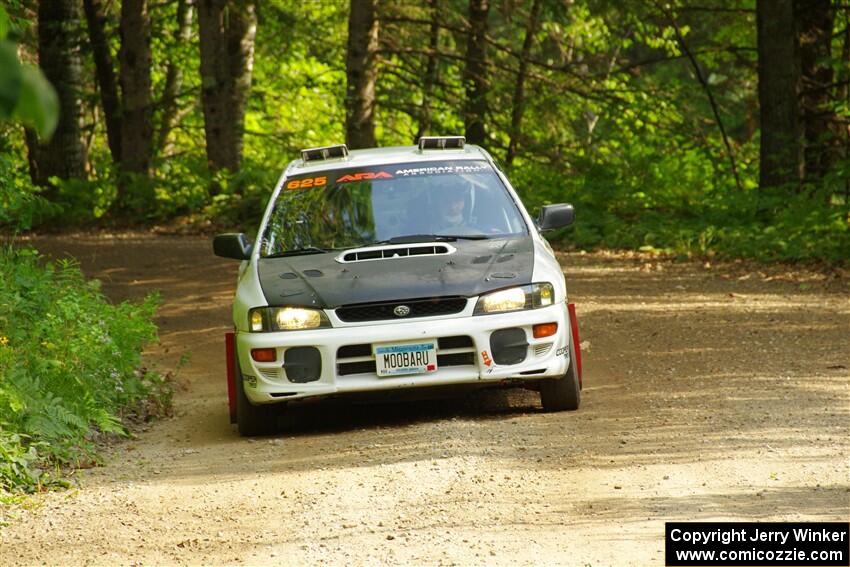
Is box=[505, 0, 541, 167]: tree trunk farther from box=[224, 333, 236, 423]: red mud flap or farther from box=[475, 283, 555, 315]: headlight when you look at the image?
box=[475, 283, 555, 315]: headlight

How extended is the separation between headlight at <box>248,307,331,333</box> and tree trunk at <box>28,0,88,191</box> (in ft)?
52.3

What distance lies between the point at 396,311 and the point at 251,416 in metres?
1.28

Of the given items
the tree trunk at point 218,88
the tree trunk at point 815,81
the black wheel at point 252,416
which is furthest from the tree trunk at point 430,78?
the black wheel at point 252,416

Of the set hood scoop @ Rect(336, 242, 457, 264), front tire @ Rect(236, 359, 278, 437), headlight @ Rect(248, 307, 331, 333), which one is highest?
hood scoop @ Rect(336, 242, 457, 264)

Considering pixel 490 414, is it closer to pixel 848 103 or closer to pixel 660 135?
pixel 848 103

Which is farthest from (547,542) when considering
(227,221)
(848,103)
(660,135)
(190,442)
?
(660,135)

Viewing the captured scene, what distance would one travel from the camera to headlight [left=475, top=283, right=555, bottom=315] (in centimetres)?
781

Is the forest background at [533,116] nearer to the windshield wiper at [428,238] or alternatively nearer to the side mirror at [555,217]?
the side mirror at [555,217]

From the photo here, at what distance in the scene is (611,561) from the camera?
197 inches

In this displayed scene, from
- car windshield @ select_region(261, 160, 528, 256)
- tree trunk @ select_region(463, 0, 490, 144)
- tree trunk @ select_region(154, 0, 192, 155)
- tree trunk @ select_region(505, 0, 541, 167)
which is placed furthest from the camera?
tree trunk @ select_region(154, 0, 192, 155)

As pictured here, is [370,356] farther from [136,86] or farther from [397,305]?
[136,86]

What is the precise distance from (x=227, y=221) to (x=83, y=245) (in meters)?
3.14

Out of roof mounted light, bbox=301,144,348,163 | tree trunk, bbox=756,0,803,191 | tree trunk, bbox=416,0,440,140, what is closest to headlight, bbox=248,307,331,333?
roof mounted light, bbox=301,144,348,163

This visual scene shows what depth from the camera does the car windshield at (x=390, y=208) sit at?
878 cm
